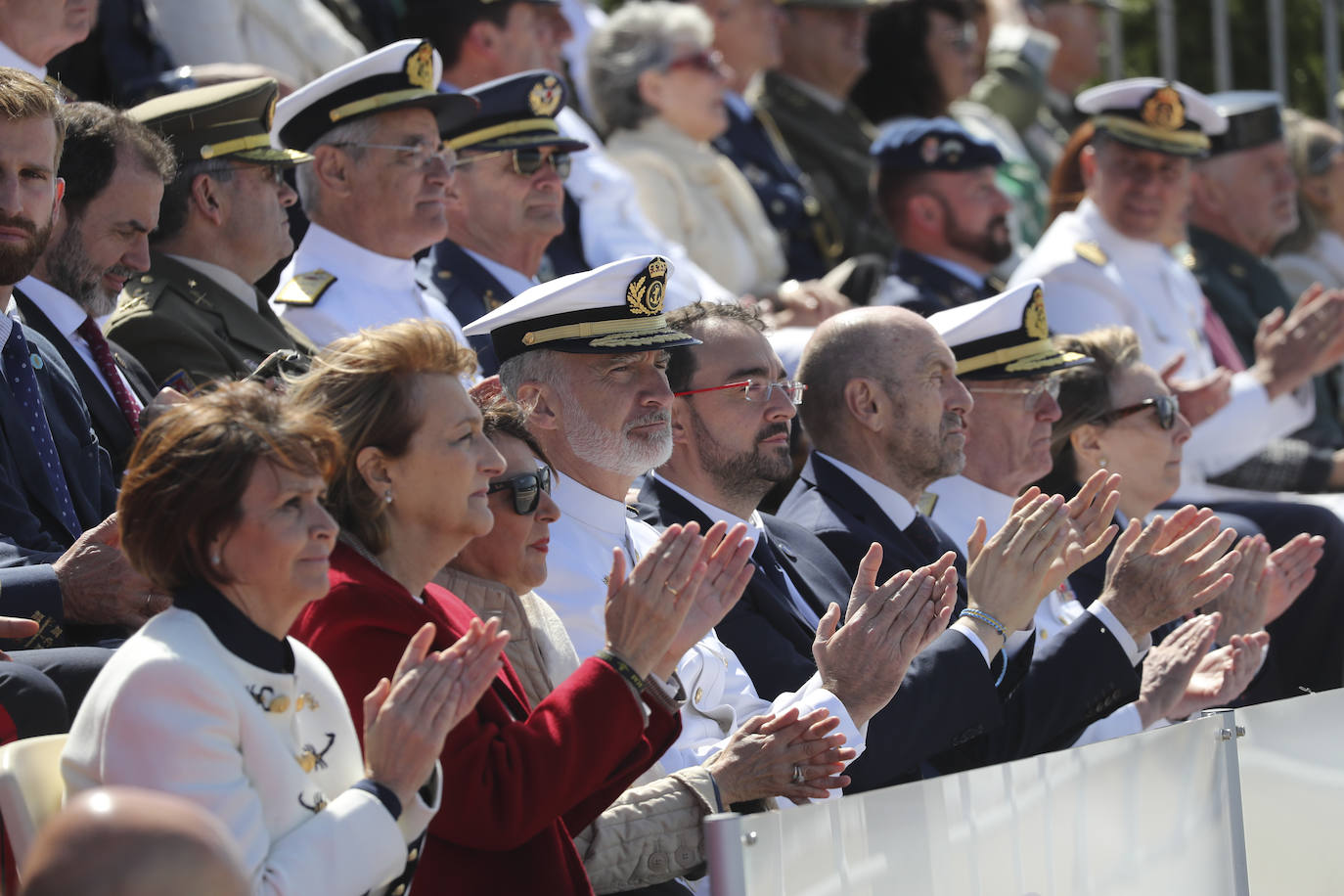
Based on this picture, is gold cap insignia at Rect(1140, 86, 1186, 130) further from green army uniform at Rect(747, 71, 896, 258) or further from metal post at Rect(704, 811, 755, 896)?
metal post at Rect(704, 811, 755, 896)

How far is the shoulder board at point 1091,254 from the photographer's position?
691 centimetres

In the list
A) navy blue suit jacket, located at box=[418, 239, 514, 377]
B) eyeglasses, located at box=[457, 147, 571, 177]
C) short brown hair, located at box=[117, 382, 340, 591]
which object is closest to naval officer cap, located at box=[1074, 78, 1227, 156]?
eyeglasses, located at box=[457, 147, 571, 177]

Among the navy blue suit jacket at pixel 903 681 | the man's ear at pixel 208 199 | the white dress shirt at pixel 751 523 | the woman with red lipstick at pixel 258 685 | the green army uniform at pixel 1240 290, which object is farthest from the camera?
the green army uniform at pixel 1240 290

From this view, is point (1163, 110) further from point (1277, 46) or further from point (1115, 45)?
point (1277, 46)

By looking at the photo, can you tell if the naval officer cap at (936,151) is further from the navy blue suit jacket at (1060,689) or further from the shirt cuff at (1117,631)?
the shirt cuff at (1117,631)

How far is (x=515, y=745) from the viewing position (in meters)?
2.78

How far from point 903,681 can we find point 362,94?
2358 mm

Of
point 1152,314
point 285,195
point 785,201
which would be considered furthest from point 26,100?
point 785,201

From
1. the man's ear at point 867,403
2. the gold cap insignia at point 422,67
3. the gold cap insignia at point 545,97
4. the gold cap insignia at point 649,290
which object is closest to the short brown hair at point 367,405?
the gold cap insignia at point 649,290

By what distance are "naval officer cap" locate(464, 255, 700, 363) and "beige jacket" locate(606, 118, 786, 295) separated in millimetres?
3445

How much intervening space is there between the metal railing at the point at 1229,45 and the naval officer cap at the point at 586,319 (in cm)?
809

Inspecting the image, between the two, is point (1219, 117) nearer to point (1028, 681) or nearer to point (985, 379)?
point (985, 379)

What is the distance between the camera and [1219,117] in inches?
289

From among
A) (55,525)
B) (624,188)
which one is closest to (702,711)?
(55,525)
